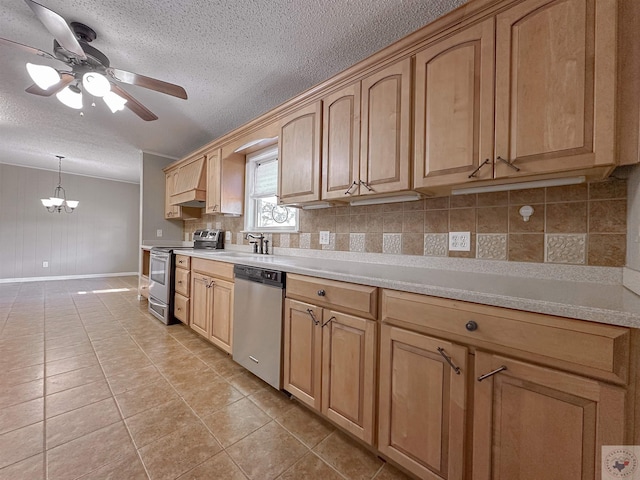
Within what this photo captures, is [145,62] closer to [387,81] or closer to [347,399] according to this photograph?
[387,81]

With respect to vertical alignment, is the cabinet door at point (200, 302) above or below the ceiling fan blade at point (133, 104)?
below

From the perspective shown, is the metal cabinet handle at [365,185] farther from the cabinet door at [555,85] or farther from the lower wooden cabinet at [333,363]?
the lower wooden cabinet at [333,363]

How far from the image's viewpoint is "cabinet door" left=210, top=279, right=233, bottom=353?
2197 mm

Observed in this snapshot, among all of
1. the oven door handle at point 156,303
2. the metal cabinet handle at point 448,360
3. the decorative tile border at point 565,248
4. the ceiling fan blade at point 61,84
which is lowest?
the oven door handle at point 156,303

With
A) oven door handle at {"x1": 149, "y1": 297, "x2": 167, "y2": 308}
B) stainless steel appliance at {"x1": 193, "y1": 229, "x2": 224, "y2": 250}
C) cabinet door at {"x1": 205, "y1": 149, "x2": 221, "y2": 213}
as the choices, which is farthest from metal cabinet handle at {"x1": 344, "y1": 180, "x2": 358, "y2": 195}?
oven door handle at {"x1": 149, "y1": 297, "x2": 167, "y2": 308}

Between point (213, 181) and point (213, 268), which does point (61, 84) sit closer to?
point (213, 181)

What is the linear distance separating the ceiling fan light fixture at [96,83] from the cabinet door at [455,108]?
2.06 metres

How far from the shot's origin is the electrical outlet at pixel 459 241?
1.50m

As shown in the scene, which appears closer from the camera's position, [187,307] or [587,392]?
[587,392]

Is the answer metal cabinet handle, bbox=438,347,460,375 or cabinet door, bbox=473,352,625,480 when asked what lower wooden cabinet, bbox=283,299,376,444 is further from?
cabinet door, bbox=473,352,625,480

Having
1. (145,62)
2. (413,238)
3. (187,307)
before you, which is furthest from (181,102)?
(413,238)

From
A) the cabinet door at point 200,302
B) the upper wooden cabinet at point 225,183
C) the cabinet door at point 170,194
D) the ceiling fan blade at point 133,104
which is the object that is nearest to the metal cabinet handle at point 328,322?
the cabinet door at point 200,302

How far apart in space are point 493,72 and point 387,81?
551 mm

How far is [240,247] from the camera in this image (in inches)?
128
